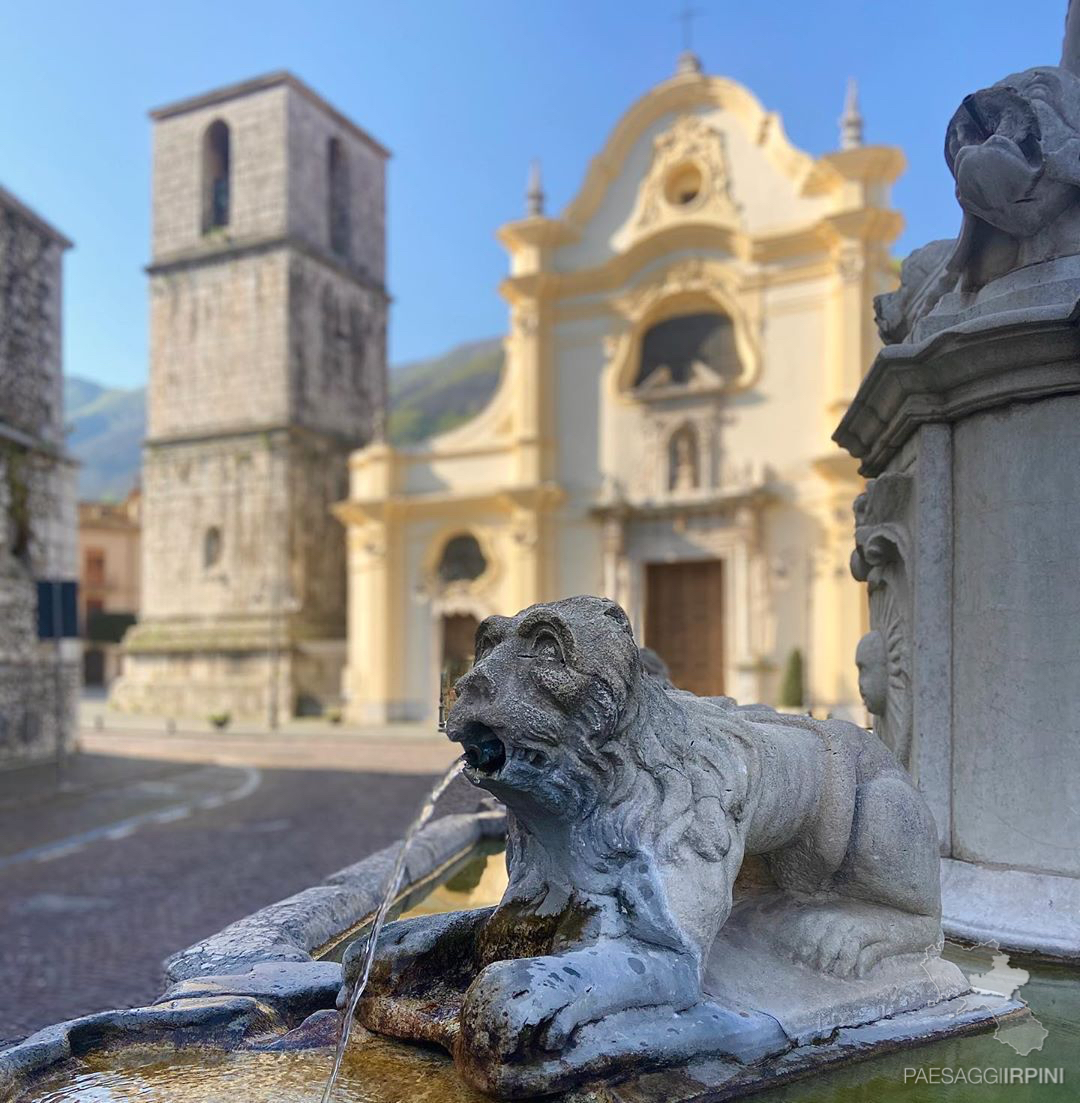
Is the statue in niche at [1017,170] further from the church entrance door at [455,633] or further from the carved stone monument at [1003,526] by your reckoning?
the church entrance door at [455,633]

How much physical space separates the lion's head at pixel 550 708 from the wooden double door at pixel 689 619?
20.8 meters

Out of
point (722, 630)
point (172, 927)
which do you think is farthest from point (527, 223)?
point (172, 927)

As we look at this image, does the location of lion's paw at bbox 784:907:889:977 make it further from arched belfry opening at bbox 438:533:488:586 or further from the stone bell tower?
the stone bell tower

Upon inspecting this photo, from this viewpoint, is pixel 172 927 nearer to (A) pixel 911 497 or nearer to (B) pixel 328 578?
(A) pixel 911 497

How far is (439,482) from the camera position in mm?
25812

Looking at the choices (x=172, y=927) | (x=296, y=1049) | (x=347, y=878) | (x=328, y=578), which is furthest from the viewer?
(x=328, y=578)

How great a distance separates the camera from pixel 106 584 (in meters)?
56.2

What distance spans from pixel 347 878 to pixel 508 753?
2393 mm

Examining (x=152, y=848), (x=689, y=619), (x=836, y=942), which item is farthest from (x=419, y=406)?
(x=836, y=942)

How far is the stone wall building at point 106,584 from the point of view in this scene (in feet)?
173

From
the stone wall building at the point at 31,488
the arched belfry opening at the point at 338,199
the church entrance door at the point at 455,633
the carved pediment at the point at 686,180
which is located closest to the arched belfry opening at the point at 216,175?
the arched belfry opening at the point at 338,199

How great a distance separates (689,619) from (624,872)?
21.7 meters

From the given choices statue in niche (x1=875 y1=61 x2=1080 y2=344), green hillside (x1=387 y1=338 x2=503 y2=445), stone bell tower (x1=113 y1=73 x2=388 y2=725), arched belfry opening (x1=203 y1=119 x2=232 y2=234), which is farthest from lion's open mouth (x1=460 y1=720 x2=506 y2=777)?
green hillside (x1=387 y1=338 x2=503 y2=445)

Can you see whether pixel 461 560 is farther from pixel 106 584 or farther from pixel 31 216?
pixel 106 584
